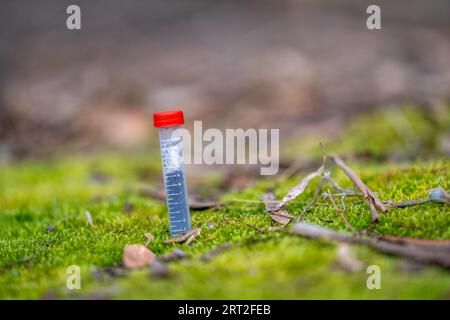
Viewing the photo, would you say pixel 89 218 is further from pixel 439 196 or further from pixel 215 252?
pixel 439 196

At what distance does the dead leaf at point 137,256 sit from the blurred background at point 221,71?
13.9 feet

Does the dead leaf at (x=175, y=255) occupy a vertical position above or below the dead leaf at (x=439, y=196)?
below

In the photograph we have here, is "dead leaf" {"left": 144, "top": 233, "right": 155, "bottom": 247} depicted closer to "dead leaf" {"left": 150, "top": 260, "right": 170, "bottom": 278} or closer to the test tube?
the test tube

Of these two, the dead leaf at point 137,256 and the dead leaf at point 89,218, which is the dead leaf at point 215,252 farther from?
the dead leaf at point 89,218

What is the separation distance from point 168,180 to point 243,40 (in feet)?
43.8

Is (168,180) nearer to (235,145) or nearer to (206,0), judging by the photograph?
(235,145)

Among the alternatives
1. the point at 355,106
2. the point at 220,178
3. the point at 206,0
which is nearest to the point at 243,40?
the point at 206,0

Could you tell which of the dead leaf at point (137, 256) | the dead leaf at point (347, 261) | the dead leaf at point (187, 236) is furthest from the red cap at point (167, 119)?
the dead leaf at point (347, 261)

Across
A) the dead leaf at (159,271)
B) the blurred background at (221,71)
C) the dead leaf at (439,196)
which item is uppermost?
the blurred background at (221,71)

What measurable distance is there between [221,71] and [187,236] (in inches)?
425

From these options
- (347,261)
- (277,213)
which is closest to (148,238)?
(277,213)

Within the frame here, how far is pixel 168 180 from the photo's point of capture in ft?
12.0

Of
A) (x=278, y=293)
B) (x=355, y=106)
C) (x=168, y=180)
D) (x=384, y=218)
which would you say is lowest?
(x=278, y=293)

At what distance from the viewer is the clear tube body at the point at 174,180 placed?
364 cm
